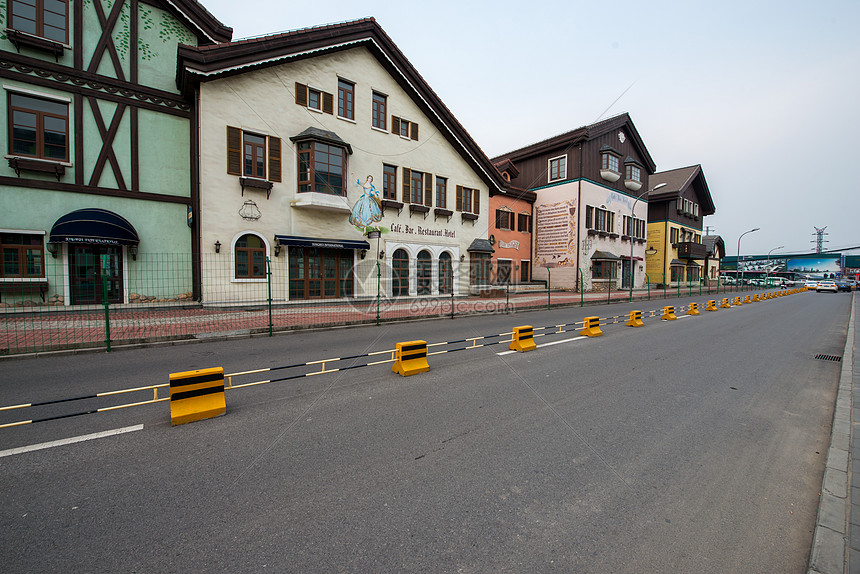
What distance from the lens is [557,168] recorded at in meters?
29.3

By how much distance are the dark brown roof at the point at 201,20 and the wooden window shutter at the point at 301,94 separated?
13.4 feet

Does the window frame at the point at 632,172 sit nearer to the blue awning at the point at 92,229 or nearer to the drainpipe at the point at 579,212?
the drainpipe at the point at 579,212

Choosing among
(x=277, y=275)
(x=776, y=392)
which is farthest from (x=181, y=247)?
(x=776, y=392)

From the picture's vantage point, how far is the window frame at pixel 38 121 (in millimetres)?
12250

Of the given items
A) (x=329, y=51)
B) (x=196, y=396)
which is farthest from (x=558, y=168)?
(x=196, y=396)

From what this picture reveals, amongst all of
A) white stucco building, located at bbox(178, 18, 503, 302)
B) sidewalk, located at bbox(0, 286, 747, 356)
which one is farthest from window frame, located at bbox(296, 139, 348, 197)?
sidewalk, located at bbox(0, 286, 747, 356)

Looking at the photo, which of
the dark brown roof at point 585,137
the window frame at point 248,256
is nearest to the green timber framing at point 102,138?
the window frame at point 248,256

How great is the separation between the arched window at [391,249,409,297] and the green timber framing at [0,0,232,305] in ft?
29.7

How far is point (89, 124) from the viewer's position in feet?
43.6

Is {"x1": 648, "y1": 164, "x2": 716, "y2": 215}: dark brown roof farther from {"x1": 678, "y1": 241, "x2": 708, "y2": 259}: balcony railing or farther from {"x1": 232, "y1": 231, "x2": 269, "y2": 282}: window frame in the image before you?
{"x1": 232, "y1": 231, "x2": 269, "y2": 282}: window frame

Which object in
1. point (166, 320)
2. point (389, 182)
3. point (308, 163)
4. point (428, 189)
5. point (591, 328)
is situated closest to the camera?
point (591, 328)

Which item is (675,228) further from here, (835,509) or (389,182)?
(835,509)

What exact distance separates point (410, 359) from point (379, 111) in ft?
54.6

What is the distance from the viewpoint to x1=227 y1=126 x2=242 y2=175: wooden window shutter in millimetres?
14539
